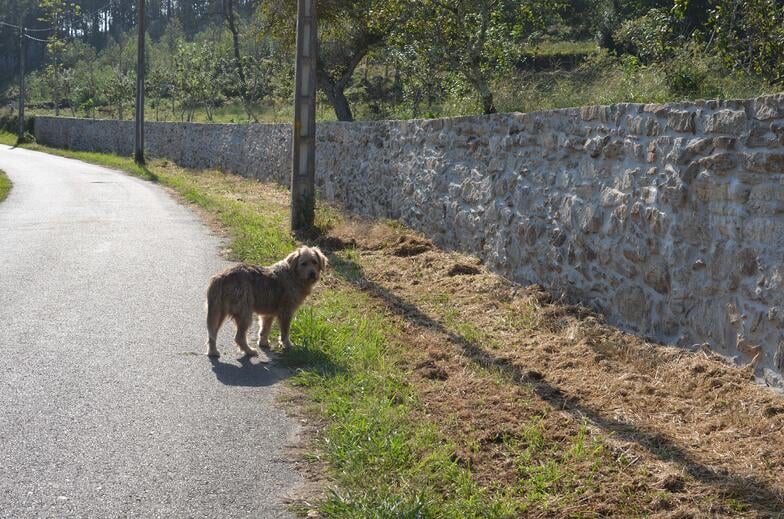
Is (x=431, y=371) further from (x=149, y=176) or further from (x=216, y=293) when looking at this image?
(x=149, y=176)

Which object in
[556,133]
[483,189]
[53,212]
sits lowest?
[53,212]

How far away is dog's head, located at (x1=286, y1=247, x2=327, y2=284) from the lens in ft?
26.0

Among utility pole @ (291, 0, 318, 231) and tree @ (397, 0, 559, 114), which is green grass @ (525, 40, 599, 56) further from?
utility pole @ (291, 0, 318, 231)

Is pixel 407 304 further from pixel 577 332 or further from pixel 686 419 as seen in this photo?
pixel 686 419

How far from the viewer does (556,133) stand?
363 inches

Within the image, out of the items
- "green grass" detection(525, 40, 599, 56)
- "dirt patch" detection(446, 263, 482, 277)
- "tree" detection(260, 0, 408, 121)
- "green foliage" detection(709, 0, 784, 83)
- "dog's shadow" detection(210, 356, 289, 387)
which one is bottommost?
"dog's shadow" detection(210, 356, 289, 387)

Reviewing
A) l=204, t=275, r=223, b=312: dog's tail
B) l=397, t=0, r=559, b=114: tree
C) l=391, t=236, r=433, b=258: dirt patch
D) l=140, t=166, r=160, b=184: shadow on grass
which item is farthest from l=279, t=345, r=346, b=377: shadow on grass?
l=140, t=166, r=160, b=184: shadow on grass

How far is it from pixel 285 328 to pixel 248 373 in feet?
2.80

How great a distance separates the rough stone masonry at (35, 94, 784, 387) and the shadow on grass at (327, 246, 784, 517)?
1.21 metres

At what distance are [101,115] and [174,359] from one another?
68650 mm

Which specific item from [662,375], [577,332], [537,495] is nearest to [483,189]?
[577,332]

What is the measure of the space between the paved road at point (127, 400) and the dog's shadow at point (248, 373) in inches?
0.6

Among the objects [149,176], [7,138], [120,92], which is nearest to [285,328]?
[149,176]

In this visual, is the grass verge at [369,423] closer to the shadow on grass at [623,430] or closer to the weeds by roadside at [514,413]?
the weeds by roadside at [514,413]
